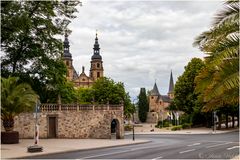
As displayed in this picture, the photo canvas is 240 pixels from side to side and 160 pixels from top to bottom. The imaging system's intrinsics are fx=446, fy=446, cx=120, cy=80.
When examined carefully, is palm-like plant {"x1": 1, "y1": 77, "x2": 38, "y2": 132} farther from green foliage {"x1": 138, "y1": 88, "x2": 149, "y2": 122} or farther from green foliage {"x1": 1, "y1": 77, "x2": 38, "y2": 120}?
green foliage {"x1": 138, "y1": 88, "x2": 149, "y2": 122}

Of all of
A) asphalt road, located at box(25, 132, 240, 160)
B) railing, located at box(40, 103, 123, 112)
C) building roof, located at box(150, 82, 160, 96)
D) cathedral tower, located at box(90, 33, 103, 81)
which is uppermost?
cathedral tower, located at box(90, 33, 103, 81)

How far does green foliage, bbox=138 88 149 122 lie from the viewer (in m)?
134

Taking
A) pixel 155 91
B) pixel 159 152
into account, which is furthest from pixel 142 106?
pixel 159 152

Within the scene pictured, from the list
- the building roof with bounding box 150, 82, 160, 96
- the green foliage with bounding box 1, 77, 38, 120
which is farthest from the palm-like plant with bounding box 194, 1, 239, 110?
the building roof with bounding box 150, 82, 160, 96

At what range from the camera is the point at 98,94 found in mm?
86500

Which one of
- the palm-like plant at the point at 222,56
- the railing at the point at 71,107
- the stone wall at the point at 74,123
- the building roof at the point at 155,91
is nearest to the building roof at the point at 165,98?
the building roof at the point at 155,91

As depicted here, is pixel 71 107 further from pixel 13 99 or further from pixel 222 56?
pixel 222 56

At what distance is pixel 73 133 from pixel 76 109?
8.24 ft

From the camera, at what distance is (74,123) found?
46.4 meters

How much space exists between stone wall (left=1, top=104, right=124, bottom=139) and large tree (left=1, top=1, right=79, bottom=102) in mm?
2911

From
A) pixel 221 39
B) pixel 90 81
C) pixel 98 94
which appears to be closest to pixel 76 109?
pixel 221 39

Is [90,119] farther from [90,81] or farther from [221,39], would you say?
[90,81]

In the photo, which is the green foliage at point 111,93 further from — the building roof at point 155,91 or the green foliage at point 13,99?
the building roof at point 155,91

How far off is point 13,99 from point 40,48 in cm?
887
